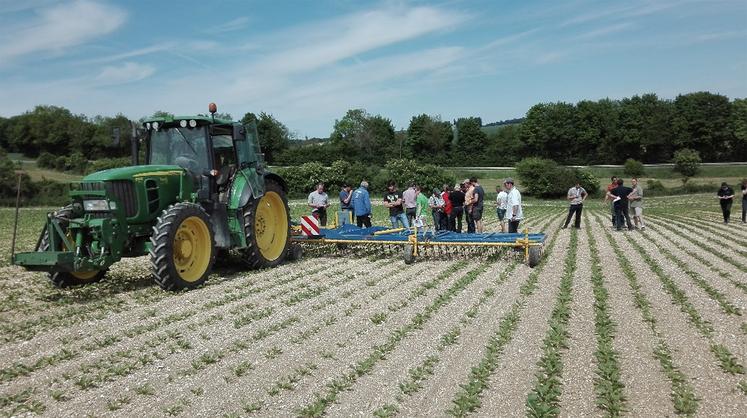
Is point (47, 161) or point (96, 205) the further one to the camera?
point (47, 161)

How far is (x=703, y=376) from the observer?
516 cm

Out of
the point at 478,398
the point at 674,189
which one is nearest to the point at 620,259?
the point at 478,398

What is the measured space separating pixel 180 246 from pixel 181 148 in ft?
6.76

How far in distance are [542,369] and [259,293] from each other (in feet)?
15.4

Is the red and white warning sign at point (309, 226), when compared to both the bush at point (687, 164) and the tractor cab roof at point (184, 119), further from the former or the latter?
the bush at point (687, 164)

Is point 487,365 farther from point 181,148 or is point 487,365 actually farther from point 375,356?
point 181,148

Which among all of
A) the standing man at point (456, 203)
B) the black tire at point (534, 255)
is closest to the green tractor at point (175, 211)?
the black tire at point (534, 255)

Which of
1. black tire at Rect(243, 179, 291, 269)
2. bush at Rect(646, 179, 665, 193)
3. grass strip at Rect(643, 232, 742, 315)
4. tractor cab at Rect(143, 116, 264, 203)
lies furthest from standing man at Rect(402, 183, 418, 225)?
bush at Rect(646, 179, 665, 193)

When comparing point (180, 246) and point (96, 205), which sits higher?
point (96, 205)

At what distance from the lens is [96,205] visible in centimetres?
840

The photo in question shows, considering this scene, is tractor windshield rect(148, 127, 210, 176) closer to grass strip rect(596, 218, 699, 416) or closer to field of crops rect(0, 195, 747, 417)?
field of crops rect(0, 195, 747, 417)

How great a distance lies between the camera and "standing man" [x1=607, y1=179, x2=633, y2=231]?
56.1 ft

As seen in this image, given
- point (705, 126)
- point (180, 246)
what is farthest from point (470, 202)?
point (705, 126)

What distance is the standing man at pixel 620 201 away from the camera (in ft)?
56.1
